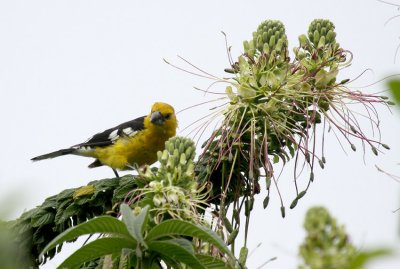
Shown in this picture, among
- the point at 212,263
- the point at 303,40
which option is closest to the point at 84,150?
the point at 303,40

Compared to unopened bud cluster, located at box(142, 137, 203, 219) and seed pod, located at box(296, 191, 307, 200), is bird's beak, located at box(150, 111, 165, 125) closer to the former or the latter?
seed pod, located at box(296, 191, 307, 200)

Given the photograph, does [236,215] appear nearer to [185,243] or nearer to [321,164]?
[321,164]

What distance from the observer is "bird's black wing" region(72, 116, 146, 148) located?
6770mm

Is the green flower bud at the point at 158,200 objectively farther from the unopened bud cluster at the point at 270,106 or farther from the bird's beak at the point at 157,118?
the bird's beak at the point at 157,118

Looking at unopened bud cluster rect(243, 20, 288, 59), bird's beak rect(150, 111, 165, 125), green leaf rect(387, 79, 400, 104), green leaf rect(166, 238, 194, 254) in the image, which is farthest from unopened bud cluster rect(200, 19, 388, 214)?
bird's beak rect(150, 111, 165, 125)

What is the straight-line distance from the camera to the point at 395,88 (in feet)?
2.57

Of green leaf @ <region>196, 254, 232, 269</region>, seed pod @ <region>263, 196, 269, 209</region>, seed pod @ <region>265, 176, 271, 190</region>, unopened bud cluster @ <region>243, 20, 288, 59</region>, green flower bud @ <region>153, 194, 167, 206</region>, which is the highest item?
unopened bud cluster @ <region>243, 20, 288, 59</region>

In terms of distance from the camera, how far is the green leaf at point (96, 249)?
1628mm

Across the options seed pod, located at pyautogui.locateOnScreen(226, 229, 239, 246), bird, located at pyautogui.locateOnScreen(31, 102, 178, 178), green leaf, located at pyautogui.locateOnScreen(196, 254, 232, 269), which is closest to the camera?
green leaf, located at pyautogui.locateOnScreen(196, 254, 232, 269)

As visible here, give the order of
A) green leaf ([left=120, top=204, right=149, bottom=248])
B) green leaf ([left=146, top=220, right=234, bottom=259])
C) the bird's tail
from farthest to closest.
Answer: the bird's tail → green leaf ([left=146, top=220, right=234, bottom=259]) → green leaf ([left=120, top=204, right=149, bottom=248])

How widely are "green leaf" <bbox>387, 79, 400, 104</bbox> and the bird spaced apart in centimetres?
574

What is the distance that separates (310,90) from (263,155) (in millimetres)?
401

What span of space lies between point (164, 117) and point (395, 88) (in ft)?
19.7

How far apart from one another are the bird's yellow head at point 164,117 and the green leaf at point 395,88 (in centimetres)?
588
